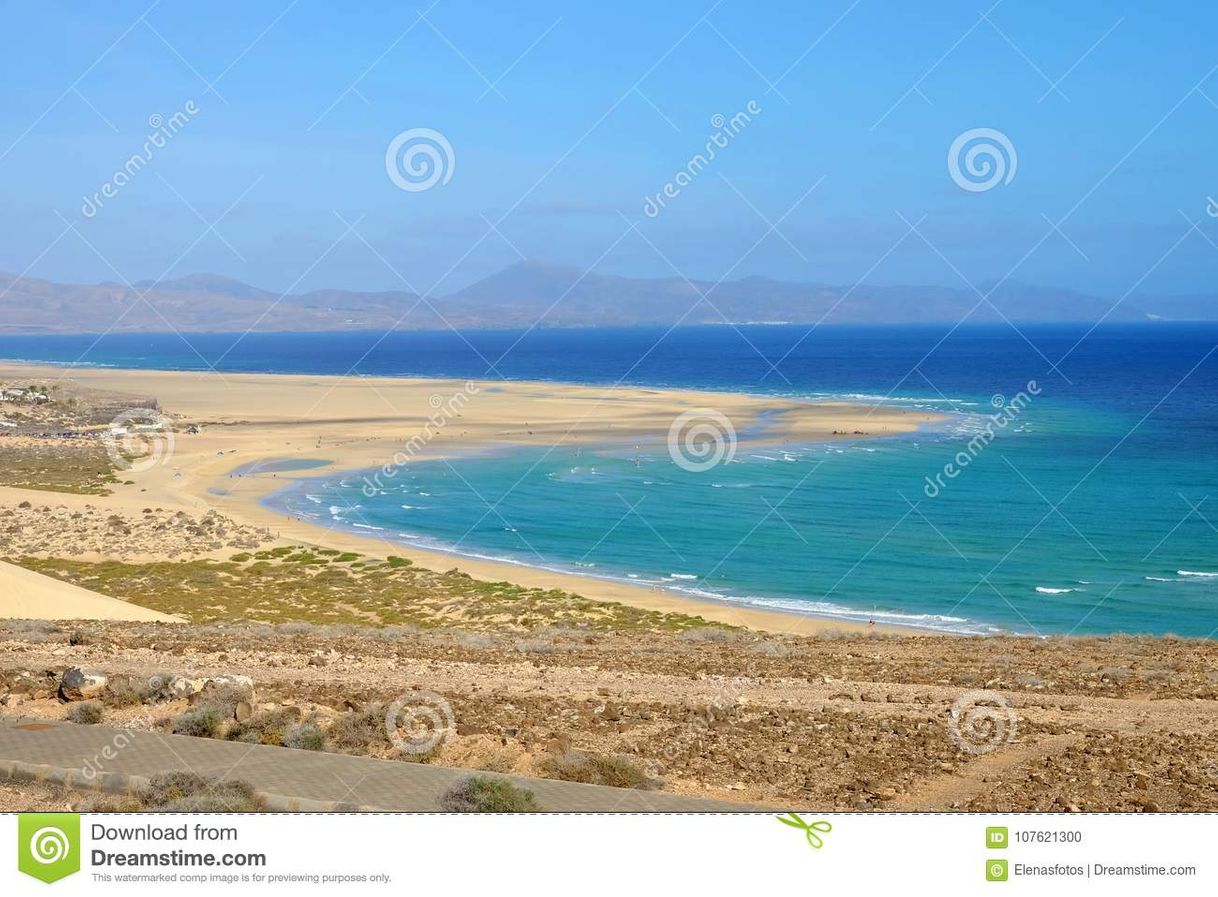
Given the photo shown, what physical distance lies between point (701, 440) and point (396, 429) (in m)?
18.6

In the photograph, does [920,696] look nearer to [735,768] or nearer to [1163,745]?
[1163,745]

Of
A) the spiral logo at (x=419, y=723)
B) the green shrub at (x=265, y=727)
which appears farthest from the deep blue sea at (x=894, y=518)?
the green shrub at (x=265, y=727)

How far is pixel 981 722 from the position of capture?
1260 centimetres

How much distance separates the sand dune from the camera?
22984 mm

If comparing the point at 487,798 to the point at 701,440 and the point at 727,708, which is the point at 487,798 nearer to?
the point at 727,708

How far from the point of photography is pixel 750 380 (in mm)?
116750

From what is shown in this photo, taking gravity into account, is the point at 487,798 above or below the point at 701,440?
below

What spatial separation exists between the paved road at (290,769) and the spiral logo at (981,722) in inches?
147

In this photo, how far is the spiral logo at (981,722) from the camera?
11727 millimetres

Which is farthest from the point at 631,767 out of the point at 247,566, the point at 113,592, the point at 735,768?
the point at 247,566
